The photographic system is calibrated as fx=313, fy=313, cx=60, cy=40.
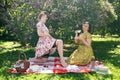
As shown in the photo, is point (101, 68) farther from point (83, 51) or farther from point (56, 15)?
point (56, 15)

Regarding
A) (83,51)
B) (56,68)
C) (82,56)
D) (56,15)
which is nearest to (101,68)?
(82,56)

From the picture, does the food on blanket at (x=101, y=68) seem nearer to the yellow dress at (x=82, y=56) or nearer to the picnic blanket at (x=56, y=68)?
the picnic blanket at (x=56, y=68)

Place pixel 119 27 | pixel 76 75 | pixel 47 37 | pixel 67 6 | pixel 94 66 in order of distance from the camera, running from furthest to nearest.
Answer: pixel 119 27 < pixel 67 6 < pixel 47 37 < pixel 94 66 < pixel 76 75

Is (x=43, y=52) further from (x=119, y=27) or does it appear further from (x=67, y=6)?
(x=119, y=27)

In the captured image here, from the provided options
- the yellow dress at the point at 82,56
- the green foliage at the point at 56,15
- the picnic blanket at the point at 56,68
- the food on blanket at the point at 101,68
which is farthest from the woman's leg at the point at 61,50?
the green foliage at the point at 56,15

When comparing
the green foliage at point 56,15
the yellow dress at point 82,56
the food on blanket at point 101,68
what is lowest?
the food on blanket at point 101,68

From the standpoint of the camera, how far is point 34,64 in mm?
11625

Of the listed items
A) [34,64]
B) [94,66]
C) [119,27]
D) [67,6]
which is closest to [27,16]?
[67,6]

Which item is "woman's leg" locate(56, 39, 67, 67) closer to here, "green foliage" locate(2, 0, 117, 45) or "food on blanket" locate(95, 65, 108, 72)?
"food on blanket" locate(95, 65, 108, 72)

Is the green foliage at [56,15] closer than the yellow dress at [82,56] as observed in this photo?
No

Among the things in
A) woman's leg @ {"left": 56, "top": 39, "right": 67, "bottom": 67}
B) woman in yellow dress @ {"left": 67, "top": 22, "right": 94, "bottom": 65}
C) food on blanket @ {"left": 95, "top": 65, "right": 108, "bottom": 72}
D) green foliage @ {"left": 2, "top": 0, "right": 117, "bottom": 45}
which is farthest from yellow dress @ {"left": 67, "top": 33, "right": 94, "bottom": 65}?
green foliage @ {"left": 2, "top": 0, "right": 117, "bottom": 45}

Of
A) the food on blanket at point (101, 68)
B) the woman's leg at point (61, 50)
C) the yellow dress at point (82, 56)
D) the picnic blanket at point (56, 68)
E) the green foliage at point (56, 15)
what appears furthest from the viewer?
the green foliage at point (56, 15)

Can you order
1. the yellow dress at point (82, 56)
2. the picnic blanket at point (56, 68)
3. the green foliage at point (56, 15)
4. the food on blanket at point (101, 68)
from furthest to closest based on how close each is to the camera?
1. the green foliage at point (56, 15)
2. the yellow dress at point (82, 56)
3. the food on blanket at point (101, 68)
4. the picnic blanket at point (56, 68)

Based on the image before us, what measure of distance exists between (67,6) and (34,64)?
196 inches
